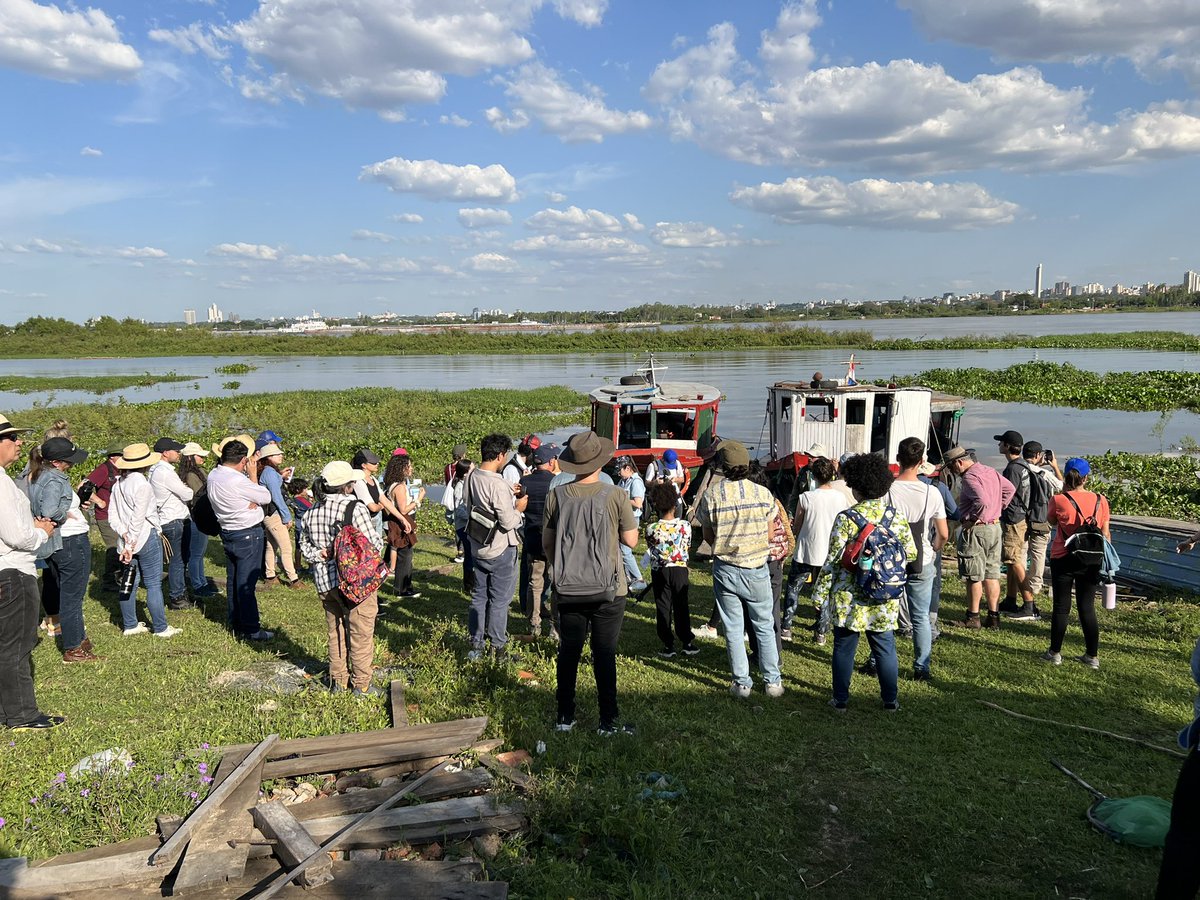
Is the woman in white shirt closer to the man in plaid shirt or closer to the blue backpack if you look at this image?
the blue backpack

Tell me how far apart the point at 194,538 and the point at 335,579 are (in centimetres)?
382

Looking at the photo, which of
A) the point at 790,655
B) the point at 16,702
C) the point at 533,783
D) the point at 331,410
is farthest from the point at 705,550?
the point at 331,410

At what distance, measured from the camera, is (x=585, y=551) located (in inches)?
184

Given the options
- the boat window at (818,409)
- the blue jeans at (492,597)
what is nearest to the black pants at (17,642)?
the blue jeans at (492,597)

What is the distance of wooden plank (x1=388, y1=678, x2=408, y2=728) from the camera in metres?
5.01

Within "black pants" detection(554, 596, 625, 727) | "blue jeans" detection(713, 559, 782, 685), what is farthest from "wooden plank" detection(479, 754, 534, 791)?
"blue jeans" detection(713, 559, 782, 685)

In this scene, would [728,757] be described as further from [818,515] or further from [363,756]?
[818,515]

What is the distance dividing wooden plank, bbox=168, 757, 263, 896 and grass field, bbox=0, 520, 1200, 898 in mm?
279

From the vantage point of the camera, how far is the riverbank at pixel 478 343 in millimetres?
73812

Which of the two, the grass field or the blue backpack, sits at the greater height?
the blue backpack

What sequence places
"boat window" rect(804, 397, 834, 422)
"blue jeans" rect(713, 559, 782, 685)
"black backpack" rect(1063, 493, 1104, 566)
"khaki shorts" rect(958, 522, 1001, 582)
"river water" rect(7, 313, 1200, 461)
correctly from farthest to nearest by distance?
"river water" rect(7, 313, 1200, 461)
"boat window" rect(804, 397, 834, 422)
"khaki shorts" rect(958, 522, 1001, 582)
"black backpack" rect(1063, 493, 1104, 566)
"blue jeans" rect(713, 559, 782, 685)

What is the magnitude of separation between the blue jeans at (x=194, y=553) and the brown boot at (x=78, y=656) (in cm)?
190

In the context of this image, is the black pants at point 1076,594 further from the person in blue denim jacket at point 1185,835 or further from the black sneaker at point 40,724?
the black sneaker at point 40,724

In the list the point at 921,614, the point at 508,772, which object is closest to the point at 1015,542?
the point at 921,614
